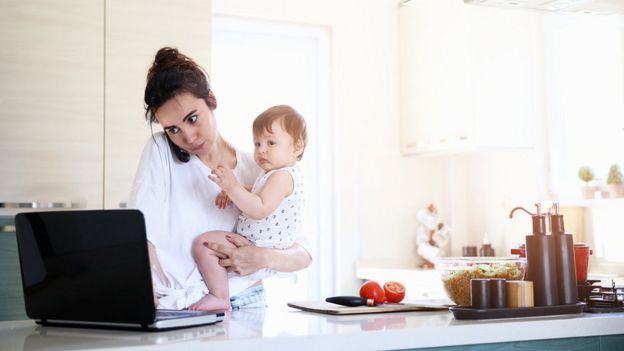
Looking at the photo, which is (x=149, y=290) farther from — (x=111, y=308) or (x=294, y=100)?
(x=294, y=100)

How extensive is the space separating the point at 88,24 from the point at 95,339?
1.62 meters

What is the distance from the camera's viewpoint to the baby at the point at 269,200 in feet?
6.11

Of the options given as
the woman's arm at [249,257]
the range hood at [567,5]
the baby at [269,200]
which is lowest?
the woman's arm at [249,257]

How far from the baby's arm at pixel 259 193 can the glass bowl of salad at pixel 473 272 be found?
0.45 m

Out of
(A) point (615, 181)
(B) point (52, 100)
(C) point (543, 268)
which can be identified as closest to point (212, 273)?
(C) point (543, 268)

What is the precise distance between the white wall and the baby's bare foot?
96.5 inches

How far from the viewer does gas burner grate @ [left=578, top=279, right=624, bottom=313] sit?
5.83 ft

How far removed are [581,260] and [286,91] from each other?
2.64m

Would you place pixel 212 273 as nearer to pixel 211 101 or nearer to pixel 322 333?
pixel 211 101

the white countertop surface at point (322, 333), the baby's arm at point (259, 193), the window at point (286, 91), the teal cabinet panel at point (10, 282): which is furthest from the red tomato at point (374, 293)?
the window at point (286, 91)

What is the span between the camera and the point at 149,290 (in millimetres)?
1377

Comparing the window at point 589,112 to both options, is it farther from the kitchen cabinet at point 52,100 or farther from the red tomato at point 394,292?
the kitchen cabinet at point 52,100

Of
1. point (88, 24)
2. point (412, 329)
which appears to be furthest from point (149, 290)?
point (88, 24)

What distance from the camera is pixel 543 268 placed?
1696mm
